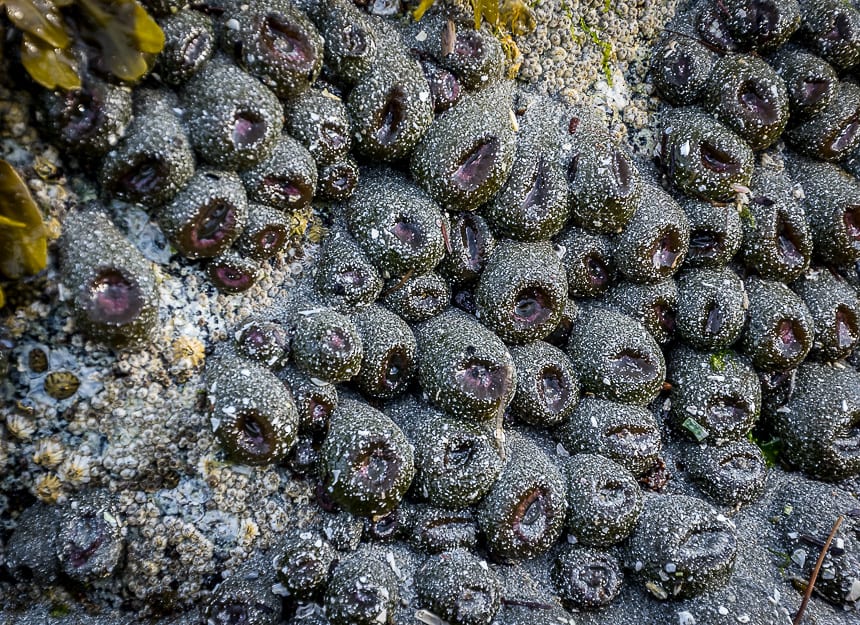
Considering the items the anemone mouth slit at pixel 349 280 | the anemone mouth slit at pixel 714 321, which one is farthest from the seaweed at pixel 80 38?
the anemone mouth slit at pixel 714 321

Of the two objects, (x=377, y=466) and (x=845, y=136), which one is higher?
(x=845, y=136)

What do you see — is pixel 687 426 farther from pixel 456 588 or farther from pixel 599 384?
pixel 456 588

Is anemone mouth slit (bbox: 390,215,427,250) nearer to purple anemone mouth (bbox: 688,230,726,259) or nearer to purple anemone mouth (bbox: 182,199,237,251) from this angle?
purple anemone mouth (bbox: 182,199,237,251)

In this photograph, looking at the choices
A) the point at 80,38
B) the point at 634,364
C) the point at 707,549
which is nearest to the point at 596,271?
the point at 634,364

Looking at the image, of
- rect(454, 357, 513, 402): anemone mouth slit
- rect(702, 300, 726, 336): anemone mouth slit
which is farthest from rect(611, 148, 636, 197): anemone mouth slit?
rect(454, 357, 513, 402): anemone mouth slit

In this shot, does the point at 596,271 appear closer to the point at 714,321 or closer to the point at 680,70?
the point at 714,321

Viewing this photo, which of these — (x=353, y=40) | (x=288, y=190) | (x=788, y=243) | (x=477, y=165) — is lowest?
(x=288, y=190)

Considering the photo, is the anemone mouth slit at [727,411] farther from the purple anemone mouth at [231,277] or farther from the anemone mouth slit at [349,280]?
the purple anemone mouth at [231,277]
